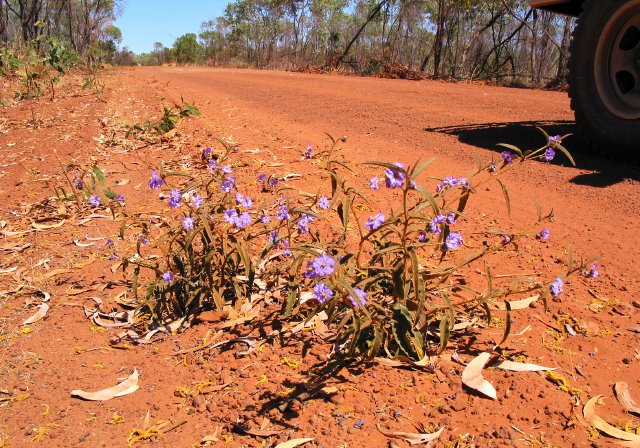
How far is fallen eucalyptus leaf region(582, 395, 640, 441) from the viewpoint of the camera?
1.75 m

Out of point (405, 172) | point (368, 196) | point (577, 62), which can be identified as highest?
point (577, 62)

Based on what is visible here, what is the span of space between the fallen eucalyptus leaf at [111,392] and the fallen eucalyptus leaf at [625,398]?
1801mm

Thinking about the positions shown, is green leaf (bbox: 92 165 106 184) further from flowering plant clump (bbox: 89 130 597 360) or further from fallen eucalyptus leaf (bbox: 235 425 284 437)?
fallen eucalyptus leaf (bbox: 235 425 284 437)

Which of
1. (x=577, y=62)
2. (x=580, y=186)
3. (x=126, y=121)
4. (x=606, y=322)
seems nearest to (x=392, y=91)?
(x=126, y=121)

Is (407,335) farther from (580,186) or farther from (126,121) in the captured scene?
(126,121)

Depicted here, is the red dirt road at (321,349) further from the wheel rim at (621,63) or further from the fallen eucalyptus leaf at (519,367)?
the wheel rim at (621,63)

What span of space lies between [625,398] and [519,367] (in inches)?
13.6

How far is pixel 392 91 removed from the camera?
32.2ft

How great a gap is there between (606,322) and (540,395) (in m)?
0.62

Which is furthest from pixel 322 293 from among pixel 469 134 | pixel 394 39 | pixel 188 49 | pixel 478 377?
pixel 188 49

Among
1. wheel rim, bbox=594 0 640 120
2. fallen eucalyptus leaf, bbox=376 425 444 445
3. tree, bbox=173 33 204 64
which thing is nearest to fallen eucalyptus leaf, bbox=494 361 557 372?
fallen eucalyptus leaf, bbox=376 425 444 445

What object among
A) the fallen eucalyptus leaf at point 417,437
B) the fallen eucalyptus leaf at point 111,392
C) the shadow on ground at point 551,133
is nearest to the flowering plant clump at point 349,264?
the fallen eucalyptus leaf at point 417,437

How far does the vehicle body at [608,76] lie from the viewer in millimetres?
4215

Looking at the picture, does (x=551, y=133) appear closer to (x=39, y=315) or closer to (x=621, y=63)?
(x=621, y=63)
